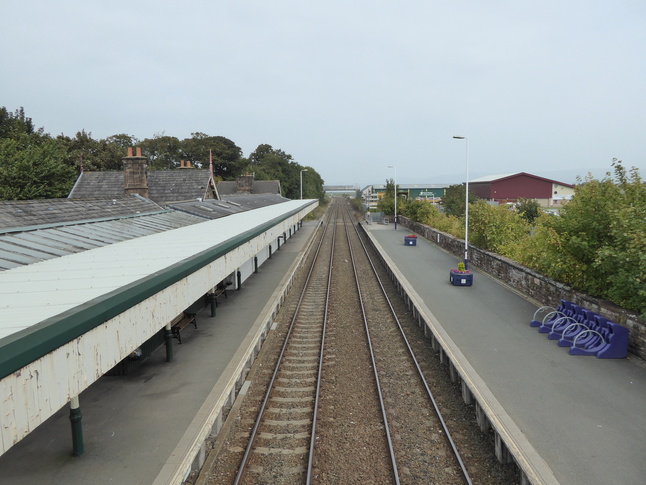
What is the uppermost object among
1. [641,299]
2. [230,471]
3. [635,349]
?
[641,299]

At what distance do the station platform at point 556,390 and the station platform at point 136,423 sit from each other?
229 inches

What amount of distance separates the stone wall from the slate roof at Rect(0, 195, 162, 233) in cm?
1541

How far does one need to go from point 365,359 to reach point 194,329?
5360 millimetres

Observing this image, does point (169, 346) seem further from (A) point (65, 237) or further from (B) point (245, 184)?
(B) point (245, 184)

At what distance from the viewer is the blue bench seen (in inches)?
422

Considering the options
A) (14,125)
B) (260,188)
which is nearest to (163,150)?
(260,188)

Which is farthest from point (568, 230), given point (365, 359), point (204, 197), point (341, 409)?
point (204, 197)

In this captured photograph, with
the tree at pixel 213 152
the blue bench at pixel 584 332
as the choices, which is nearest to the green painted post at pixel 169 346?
the blue bench at pixel 584 332

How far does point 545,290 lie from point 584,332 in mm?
4243

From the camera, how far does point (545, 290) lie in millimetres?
15477

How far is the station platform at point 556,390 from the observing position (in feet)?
22.1

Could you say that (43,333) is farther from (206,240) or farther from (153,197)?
(153,197)

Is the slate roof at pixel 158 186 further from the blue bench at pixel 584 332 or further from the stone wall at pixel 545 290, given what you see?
the blue bench at pixel 584 332

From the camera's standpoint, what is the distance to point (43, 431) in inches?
311
